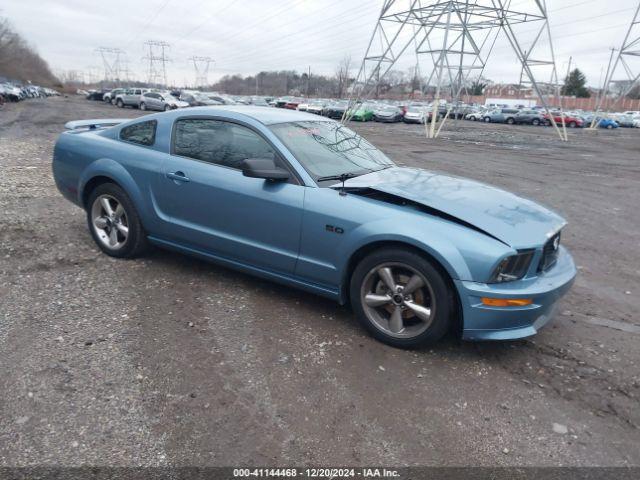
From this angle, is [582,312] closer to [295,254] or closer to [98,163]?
[295,254]

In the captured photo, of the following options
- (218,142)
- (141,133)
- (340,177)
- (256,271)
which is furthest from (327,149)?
(141,133)

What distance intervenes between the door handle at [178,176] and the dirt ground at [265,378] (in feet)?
3.00

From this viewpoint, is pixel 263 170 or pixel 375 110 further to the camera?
pixel 375 110

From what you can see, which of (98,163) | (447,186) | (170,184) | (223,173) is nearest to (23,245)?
(98,163)

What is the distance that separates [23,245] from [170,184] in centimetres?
206

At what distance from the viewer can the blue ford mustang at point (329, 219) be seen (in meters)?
3.23

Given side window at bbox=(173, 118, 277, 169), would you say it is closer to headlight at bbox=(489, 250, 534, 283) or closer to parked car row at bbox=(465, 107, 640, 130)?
headlight at bbox=(489, 250, 534, 283)

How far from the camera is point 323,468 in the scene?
239cm

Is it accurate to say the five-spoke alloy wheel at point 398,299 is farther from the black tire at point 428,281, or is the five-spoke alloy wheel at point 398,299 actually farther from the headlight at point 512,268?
the headlight at point 512,268

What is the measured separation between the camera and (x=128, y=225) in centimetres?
473

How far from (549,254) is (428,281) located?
0.99 m

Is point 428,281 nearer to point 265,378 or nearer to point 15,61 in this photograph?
point 265,378

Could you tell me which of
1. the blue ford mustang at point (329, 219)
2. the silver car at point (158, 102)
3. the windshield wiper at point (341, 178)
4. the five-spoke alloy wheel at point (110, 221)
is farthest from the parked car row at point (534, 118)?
the five-spoke alloy wheel at point (110, 221)

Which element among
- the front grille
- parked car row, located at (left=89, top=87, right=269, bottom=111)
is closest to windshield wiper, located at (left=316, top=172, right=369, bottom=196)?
the front grille
